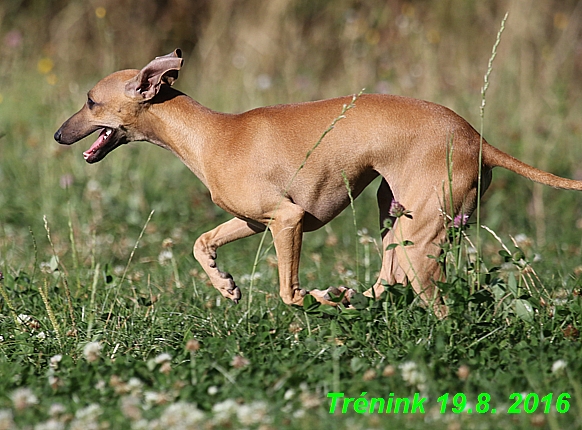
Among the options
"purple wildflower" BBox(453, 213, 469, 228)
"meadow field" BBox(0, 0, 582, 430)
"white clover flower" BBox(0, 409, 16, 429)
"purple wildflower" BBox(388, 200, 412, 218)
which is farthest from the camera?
"purple wildflower" BBox(388, 200, 412, 218)

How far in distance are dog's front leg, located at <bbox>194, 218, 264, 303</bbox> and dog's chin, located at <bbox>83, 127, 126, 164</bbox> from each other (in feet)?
2.32

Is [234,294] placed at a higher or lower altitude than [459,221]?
lower

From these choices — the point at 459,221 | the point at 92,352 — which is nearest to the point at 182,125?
the point at 92,352

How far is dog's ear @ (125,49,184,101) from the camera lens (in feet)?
14.2

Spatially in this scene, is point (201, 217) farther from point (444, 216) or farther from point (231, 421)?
point (231, 421)

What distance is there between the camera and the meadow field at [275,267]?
127 inches

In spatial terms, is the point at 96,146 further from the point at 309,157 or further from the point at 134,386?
the point at 134,386

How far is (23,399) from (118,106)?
1.85m

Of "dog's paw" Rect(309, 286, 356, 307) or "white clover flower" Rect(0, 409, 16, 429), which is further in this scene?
"dog's paw" Rect(309, 286, 356, 307)

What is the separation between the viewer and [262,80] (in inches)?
349

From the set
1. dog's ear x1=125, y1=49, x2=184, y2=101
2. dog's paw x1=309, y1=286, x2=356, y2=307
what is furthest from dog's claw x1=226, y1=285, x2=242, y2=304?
dog's ear x1=125, y1=49, x2=184, y2=101

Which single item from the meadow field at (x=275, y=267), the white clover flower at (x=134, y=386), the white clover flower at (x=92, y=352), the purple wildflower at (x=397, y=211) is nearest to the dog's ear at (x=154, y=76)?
the meadow field at (x=275, y=267)

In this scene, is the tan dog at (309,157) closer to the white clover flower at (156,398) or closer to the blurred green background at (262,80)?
the blurred green background at (262,80)

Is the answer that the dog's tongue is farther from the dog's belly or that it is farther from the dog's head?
the dog's belly
